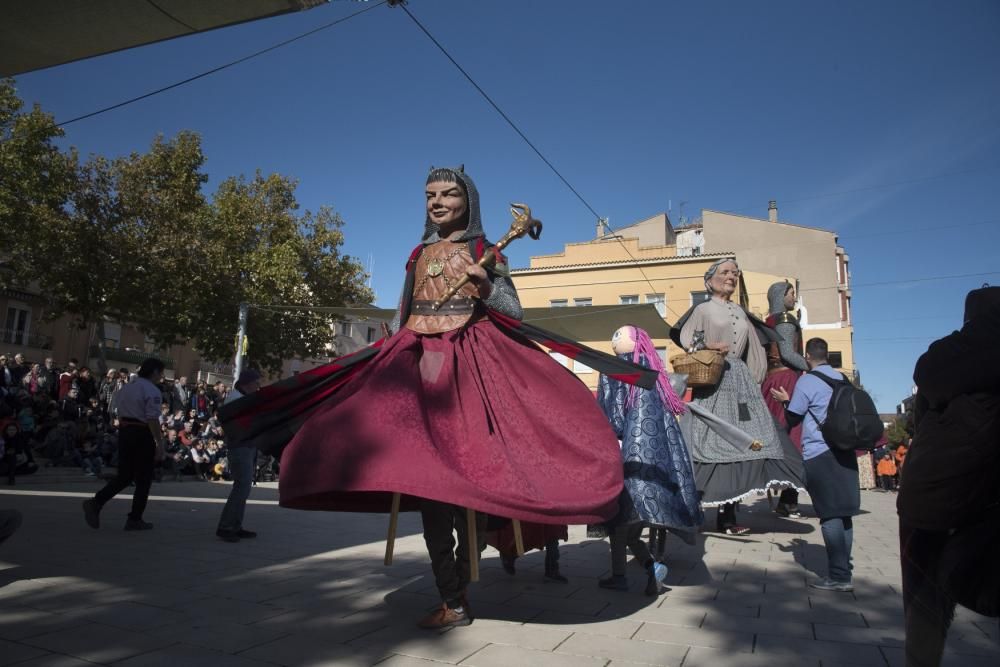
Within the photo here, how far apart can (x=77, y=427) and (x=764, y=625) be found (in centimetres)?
1285

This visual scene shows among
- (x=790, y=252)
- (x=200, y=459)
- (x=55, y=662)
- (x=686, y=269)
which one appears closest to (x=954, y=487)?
(x=55, y=662)

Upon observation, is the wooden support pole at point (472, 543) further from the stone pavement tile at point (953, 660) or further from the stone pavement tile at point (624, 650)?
the stone pavement tile at point (953, 660)

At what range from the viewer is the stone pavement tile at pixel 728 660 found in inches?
110

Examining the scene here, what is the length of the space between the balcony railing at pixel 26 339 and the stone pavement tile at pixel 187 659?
121 feet

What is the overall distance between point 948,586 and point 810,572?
3.29 m

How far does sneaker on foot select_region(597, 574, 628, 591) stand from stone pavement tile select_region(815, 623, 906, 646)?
1.20m

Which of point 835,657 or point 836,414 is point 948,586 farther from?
point 836,414

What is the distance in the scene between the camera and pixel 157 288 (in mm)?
20984

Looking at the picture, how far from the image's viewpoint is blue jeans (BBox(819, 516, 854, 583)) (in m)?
4.39

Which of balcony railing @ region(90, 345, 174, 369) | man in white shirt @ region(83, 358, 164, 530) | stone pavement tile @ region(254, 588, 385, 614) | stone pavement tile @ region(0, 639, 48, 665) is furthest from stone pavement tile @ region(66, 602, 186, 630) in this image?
balcony railing @ region(90, 345, 174, 369)

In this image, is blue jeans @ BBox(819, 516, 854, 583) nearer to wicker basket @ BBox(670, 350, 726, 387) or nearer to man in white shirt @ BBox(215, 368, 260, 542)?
wicker basket @ BBox(670, 350, 726, 387)

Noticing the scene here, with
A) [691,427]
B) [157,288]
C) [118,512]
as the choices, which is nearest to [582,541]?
[691,427]

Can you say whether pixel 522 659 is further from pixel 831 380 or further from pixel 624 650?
pixel 831 380

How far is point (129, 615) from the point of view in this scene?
3.27 metres
